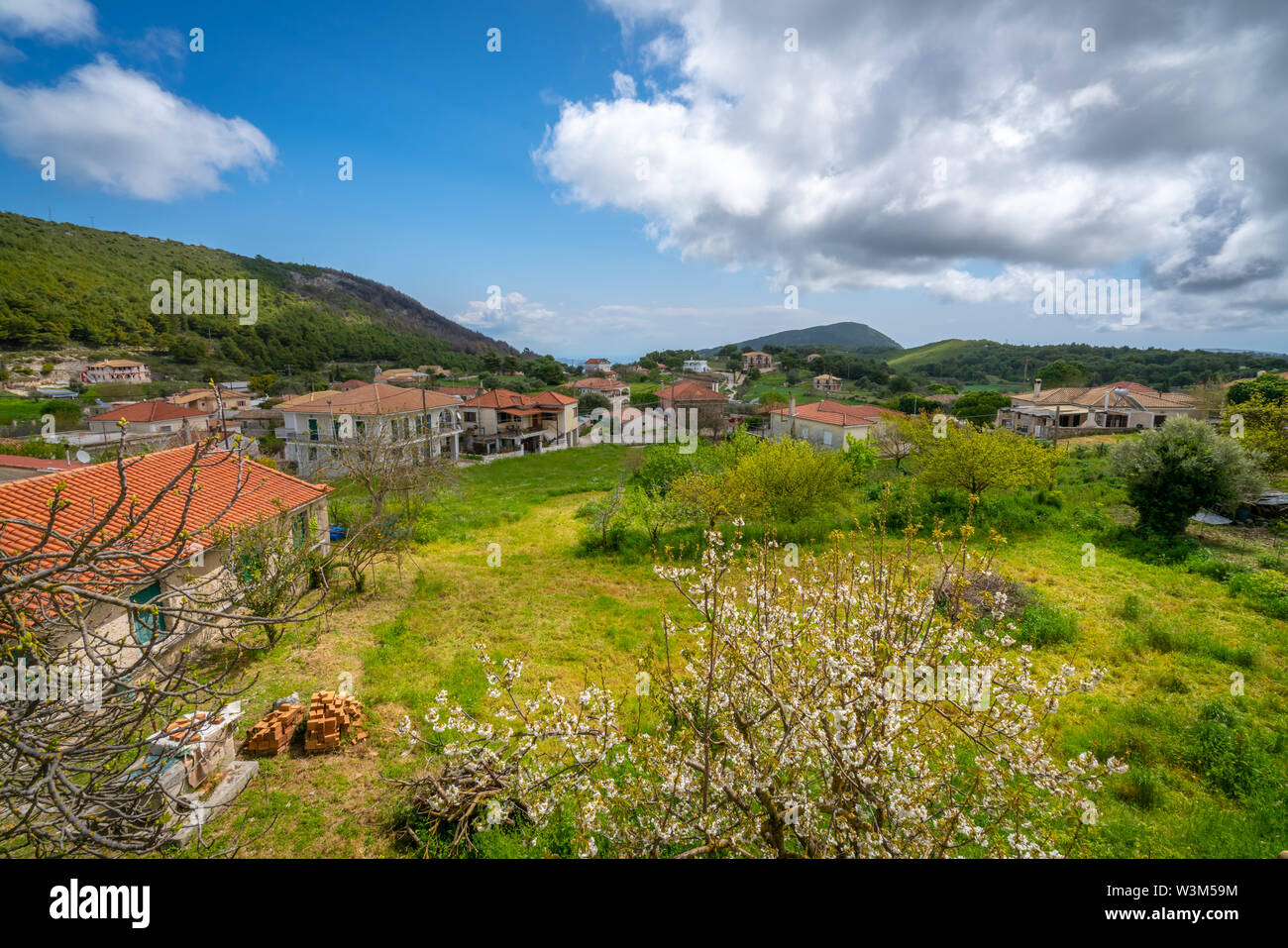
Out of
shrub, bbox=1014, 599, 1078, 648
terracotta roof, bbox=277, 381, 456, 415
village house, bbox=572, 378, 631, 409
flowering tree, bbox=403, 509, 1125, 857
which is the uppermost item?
village house, bbox=572, 378, 631, 409

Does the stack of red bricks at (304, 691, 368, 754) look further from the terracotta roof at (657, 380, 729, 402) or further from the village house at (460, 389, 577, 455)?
the terracotta roof at (657, 380, 729, 402)

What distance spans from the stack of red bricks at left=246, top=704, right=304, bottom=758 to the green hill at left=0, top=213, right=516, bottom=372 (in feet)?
188


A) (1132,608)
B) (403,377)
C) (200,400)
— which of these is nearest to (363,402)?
(200,400)

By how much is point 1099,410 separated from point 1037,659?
4687 cm

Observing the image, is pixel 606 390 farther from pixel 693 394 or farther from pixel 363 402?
pixel 363 402

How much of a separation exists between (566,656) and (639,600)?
12.1ft

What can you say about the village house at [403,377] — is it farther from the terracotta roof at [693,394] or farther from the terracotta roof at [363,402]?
the terracotta roof at [693,394]

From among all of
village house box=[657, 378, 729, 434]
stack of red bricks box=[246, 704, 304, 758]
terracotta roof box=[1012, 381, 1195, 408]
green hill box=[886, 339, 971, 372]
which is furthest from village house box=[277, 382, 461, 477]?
green hill box=[886, 339, 971, 372]

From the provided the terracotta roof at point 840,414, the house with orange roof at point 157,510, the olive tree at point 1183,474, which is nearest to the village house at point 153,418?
the house with orange roof at point 157,510

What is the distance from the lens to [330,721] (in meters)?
8.13

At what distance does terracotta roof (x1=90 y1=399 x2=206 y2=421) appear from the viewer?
31469 mm

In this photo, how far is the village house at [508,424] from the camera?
2002 inches
